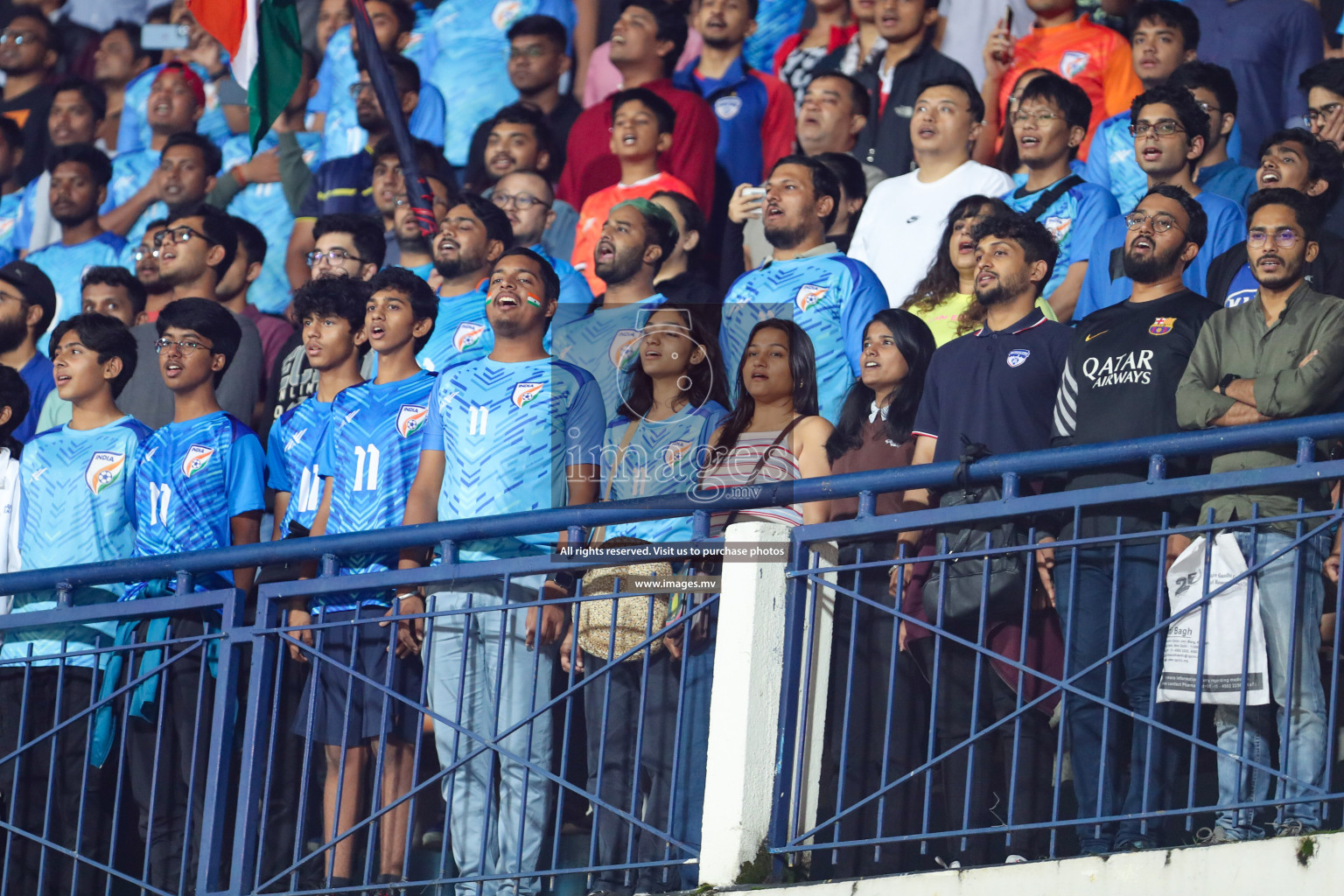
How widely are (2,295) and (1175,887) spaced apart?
696cm

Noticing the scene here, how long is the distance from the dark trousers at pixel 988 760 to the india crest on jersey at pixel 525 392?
6.10 ft

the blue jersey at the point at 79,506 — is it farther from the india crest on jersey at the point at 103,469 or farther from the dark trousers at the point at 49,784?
the dark trousers at the point at 49,784

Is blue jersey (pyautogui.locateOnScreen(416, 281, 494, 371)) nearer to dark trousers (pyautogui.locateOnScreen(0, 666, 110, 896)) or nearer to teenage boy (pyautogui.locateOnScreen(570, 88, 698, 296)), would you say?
teenage boy (pyautogui.locateOnScreen(570, 88, 698, 296))

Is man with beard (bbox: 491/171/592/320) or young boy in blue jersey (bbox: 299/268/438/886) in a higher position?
man with beard (bbox: 491/171/592/320)

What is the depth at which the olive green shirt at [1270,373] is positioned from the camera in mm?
5363

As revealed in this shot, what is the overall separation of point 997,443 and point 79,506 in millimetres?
3655

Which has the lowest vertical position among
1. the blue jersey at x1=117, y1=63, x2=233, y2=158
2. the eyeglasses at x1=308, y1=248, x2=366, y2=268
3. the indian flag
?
the eyeglasses at x1=308, y1=248, x2=366, y2=268

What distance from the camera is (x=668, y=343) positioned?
678 centimetres

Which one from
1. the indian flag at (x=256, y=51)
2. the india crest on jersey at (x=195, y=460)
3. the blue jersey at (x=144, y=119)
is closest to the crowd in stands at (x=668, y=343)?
the india crest on jersey at (x=195, y=460)

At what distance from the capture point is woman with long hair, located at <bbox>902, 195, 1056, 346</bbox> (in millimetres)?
7223

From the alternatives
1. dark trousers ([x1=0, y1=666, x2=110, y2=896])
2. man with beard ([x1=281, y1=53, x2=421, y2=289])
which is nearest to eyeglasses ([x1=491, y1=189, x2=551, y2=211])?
man with beard ([x1=281, y1=53, x2=421, y2=289])

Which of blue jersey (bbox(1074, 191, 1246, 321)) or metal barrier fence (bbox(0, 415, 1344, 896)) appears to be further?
blue jersey (bbox(1074, 191, 1246, 321))

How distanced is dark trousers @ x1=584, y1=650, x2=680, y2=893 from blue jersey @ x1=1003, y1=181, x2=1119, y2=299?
9.47ft

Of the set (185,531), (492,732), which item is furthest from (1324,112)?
(185,531)
